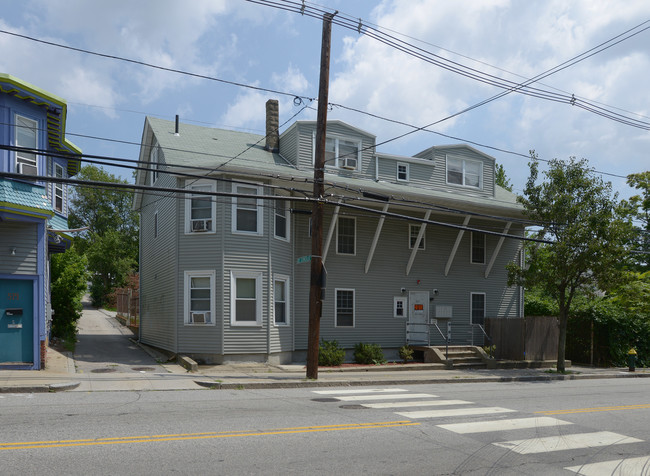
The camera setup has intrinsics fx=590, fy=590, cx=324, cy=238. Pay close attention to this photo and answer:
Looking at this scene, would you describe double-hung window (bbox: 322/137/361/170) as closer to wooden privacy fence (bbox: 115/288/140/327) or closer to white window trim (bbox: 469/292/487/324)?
white window trim (bbox: 469/292/487/324)

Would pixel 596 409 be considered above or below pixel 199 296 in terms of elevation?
below

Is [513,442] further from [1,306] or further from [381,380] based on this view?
[1,306]

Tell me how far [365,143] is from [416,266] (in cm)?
557

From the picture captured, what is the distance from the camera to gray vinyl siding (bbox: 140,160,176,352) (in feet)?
68.0

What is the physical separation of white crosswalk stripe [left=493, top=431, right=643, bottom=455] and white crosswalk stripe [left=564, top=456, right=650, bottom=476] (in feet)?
2.57

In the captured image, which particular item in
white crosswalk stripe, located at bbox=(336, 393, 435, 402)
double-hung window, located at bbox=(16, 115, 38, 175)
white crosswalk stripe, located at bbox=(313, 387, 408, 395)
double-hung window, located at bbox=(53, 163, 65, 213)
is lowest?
white crosswalk stripe, located at bbox=(313, 387, 408, 395)

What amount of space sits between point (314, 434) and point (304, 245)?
13600 millimetres

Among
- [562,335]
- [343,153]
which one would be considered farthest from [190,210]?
[562,335]

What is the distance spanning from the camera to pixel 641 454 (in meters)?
8.50

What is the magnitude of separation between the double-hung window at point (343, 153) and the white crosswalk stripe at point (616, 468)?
16.5 m

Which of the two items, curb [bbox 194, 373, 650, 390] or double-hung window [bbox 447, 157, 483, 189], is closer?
curb [bbox 194, 373, 650, 390]

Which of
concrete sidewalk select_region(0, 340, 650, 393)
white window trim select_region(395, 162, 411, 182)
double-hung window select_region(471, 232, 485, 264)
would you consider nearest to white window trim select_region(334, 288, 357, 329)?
concrete sidewalk select_region(0, 340, 650, 393)

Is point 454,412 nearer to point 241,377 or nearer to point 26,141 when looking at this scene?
point 241,377

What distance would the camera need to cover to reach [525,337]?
24234 millimetres
